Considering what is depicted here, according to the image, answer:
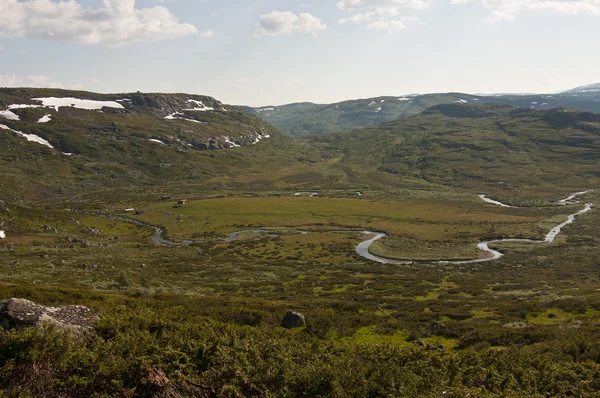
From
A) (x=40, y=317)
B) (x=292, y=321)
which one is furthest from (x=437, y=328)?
(x=40, y=317)

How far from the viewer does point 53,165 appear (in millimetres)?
195125

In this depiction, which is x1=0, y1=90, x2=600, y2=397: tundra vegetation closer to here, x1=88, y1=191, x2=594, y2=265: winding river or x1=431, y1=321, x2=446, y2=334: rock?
x1=431, y1=321, x2=446, y2=334: rock

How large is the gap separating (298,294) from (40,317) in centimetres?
3966

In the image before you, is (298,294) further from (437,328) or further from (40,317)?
(40,317)

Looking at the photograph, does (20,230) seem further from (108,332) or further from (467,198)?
(467,198)

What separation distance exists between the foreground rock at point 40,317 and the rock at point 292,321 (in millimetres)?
15471

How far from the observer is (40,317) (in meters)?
20.4

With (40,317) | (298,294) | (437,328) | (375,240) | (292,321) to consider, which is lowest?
(375,240)

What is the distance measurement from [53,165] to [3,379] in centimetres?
21597

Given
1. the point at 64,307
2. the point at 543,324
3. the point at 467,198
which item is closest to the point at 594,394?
the point at 543,324

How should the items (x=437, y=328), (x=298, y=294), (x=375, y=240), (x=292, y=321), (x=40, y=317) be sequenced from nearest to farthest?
(x=40, y=317)
(x=292, y=321)
(x=437, y=328)
(x=298, y=294)
(x=375, y=240)

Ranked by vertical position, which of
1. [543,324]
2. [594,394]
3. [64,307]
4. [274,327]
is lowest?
[543,324]

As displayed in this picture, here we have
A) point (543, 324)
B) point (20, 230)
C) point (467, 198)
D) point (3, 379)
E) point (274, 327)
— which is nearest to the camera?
point (3, 379)

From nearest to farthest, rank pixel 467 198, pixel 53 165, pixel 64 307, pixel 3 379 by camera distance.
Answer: pixel 3 379 → pixel 64 307 → pixel 467 198 → pixel 53 165
